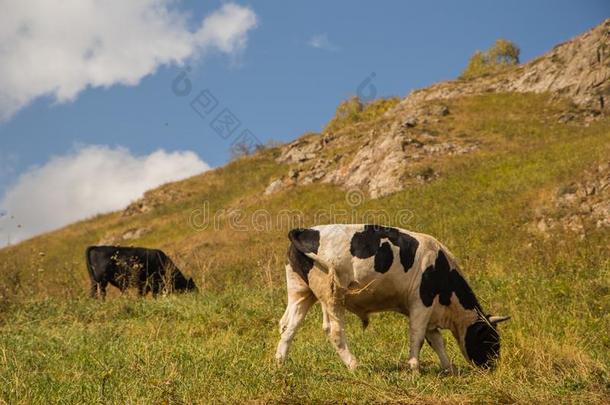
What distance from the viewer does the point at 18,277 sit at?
13.6 m

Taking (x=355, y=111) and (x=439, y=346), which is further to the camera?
(x=355, y=111)

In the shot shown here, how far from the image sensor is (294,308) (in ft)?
23.4

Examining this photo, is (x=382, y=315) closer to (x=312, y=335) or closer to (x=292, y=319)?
(x=312, y=335)

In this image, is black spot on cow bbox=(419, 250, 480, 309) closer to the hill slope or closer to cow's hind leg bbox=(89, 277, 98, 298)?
the hill slope

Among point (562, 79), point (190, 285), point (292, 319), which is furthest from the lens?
point (562, 79)

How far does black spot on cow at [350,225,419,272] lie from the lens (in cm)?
671

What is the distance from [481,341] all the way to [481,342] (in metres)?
0.01

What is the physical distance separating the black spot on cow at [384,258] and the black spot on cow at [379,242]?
2cm

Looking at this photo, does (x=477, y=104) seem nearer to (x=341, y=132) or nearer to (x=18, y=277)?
(x=341, y=132)

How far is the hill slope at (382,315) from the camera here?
5645mm

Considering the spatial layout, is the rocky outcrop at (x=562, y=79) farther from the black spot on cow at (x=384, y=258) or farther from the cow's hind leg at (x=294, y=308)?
the cow's hind leg at (x=294, y=308)

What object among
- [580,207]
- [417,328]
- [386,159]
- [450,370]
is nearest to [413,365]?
[417,328]

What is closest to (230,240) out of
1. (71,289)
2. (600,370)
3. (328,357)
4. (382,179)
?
(382,179)

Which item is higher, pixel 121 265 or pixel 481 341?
pixel 121 265
